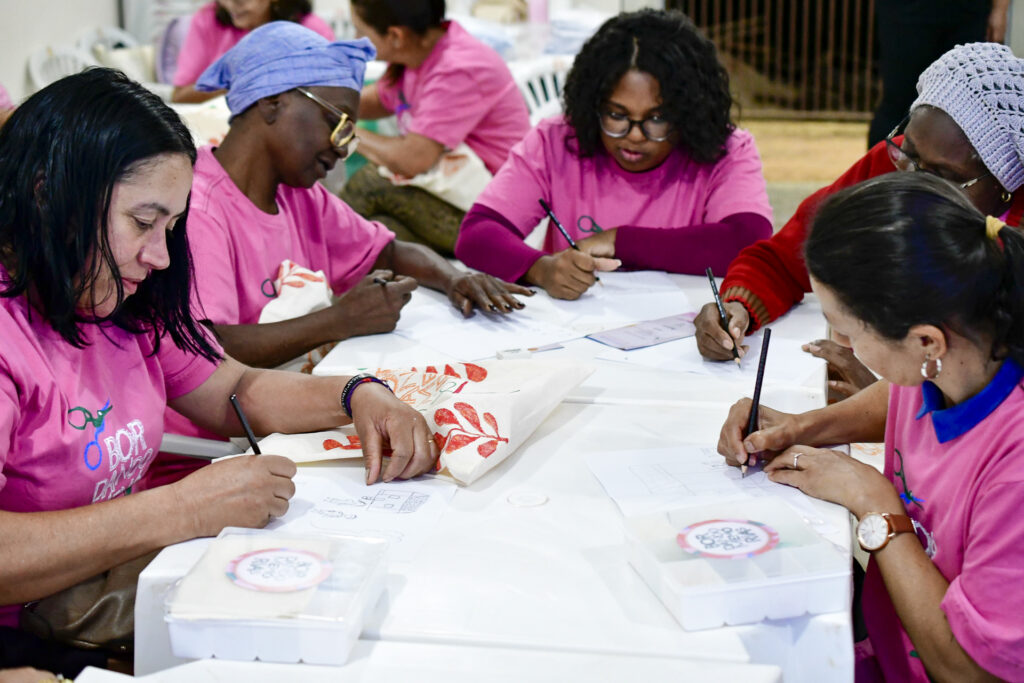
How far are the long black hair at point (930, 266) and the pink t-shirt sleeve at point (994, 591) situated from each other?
169 millimetres

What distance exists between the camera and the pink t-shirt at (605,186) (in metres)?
2.79

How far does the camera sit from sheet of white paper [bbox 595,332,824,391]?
196 cm

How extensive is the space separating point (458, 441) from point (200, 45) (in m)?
4.31

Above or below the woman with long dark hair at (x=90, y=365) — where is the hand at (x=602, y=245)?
below

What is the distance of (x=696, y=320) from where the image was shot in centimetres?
212

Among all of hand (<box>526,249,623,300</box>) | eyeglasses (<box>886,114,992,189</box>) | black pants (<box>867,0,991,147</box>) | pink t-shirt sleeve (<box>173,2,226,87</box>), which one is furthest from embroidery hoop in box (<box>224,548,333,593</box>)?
pink t-shirt sleeve (<box>173,2,226,87</box>)

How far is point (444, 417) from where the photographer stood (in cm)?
156

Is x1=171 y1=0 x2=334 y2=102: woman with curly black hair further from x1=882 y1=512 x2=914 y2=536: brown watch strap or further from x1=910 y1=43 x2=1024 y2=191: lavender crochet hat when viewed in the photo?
x1=882 y1=512 x2=914 y2=536: brown watch strap

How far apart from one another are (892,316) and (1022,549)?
0.29 meters

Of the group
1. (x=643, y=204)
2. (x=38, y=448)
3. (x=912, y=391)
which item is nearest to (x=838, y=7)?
(x=643, y=204)

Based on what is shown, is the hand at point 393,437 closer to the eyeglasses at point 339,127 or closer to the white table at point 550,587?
the white table at point 550,587

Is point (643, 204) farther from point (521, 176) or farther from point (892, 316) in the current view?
point (892, 316)

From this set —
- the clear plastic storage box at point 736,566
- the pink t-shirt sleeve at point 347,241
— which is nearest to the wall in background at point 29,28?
the pink t-shirt sleeve at point 347,241

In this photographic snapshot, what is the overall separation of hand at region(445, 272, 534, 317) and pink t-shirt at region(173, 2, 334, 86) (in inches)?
126
